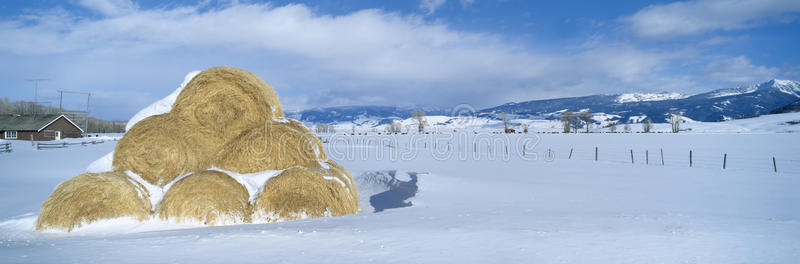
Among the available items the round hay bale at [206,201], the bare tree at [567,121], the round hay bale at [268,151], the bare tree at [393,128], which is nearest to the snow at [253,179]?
the round hay bale at [268,151]

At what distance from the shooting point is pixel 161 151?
784 centimetres

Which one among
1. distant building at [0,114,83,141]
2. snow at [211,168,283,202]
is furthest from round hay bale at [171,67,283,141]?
distant building at [0,114,83,141]

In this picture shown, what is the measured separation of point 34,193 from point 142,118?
5.88m

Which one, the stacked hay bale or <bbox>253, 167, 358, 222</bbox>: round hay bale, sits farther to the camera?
<bbox>253, 167, 358, 222</bbox>: round hay bale

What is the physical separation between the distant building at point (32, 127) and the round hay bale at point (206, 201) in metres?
56.6

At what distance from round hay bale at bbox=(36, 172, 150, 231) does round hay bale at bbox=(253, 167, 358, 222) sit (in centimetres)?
210

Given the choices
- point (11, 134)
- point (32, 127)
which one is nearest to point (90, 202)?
point (32, 127)

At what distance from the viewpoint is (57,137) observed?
5053 centimetres

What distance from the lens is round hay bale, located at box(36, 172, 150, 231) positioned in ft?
21.5

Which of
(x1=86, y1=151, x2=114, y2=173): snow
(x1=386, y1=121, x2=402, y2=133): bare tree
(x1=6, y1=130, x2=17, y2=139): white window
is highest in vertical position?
(x1=386, y1=121, x2=402, y2=133): bare tree

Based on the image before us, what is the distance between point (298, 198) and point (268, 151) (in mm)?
1356

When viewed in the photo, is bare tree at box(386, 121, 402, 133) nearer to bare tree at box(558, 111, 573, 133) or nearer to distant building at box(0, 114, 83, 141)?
bare tree at box(558, 111, 573, 133)

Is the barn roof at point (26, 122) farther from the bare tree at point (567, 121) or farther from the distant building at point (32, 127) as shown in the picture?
the bare tree at point (567, 121)

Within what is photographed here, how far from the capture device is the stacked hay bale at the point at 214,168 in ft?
22.5
